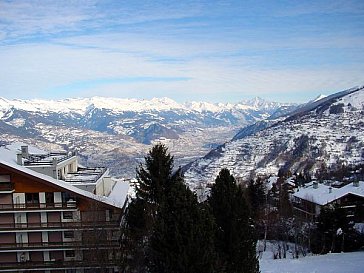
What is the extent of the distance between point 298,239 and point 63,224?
30316mm

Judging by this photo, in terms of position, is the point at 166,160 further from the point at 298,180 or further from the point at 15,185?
the point at 298,180

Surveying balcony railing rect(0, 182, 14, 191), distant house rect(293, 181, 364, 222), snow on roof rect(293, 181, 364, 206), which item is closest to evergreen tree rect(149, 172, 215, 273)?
balcony railing rect(0, 182, 14, 191)

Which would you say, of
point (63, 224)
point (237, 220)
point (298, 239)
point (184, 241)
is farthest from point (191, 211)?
point (298, 239)

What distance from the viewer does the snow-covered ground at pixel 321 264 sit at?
41250mm

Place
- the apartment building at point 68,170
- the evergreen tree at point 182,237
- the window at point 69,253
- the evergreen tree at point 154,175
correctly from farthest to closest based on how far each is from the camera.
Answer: the apartment building at point 68,170
the window at point 69,253
the evergreen tree at point 154,175
the evergreen tree at point 182,237

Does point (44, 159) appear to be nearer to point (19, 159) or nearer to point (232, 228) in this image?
point (19, 159)

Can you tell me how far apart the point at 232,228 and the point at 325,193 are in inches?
2094

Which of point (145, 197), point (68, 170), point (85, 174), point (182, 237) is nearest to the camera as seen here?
point (182, 237)

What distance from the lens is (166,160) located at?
1304 inches

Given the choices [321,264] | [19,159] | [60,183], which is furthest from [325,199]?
[19,159]

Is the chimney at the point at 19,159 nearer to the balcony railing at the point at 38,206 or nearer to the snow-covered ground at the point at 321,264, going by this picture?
the balcony railing at the point at 38,206

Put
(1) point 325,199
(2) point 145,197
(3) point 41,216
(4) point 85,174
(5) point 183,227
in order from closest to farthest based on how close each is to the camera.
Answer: (5) point 183,227, (2) point 145,197, (3) point 41,216, (4) point 85,174, (1) point 325,199

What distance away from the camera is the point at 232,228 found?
27.3 meters

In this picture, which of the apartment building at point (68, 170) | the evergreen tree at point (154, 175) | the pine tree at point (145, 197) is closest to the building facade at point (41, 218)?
the apartment building at point (68, 170)
